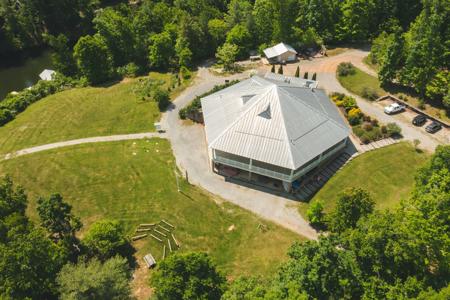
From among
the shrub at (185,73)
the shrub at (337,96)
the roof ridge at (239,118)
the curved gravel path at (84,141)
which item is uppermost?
the roof ridge at (239,118)

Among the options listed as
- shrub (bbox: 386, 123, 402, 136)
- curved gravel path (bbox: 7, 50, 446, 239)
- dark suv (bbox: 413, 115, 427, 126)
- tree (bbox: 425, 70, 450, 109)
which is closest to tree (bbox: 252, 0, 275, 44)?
curved gravel path (bbox: 7, 50, 446, 239)

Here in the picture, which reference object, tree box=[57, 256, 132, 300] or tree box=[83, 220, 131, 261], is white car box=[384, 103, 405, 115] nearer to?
tree box=[83, 220, 131, 261]

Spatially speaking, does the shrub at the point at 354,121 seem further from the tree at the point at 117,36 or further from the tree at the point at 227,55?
the tree at the point at 117,36

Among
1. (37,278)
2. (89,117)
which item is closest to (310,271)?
(37,278)

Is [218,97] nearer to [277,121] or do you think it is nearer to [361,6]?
[277,121]

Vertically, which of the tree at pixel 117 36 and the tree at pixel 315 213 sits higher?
the tree at pixel 117 36

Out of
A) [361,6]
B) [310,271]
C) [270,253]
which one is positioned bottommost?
[270,253]

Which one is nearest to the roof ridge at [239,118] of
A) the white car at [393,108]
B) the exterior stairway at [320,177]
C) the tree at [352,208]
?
the exterior stairway at [320,177]
